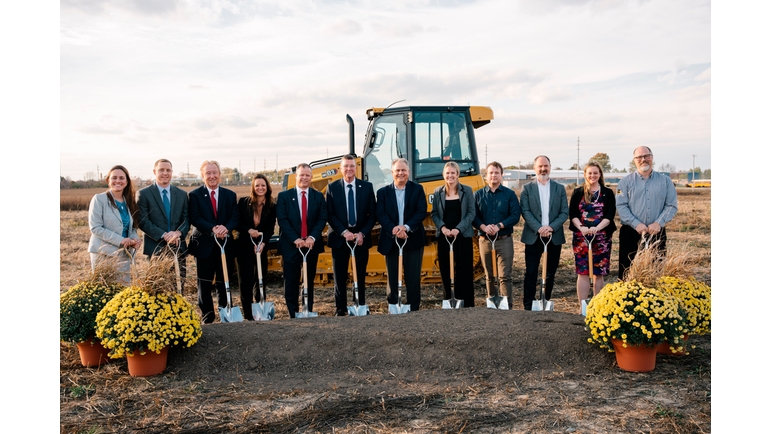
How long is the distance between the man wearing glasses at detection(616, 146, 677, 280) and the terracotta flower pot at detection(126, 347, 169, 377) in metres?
4.74

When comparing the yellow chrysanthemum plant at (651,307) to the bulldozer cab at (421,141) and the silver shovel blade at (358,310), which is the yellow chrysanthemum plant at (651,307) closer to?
the silver shovel blade at (358,310)

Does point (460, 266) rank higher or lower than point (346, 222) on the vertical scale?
lower

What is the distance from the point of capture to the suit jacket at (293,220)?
6461 mm

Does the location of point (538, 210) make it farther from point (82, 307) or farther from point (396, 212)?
point (82, 307)

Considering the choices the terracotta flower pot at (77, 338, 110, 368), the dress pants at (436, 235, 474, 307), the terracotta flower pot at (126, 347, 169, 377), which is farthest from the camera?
the dress pants at (436, 235, 474, 307)

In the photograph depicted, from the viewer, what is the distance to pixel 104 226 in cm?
579

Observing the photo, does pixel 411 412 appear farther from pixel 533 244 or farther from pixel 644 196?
pixel 644 196

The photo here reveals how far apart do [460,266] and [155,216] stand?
11.4 ft

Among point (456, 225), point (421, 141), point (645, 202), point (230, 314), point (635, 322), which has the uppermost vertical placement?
point (421, 141)

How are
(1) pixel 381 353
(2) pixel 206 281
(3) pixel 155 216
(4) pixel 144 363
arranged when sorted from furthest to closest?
(2) pixel 206 281 → (3) pixel 155 216 → (1) pixel 381 353 → (4) pixel 144 363

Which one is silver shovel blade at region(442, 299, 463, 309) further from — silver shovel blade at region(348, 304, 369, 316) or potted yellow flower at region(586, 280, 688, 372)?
potted yellow flower at region(586, 280, 688, 372)

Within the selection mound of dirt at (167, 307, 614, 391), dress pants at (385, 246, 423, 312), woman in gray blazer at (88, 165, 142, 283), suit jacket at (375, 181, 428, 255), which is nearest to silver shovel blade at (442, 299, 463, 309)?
dress pants at (385, 246, 423, 312)

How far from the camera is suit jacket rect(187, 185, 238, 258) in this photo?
248 inches

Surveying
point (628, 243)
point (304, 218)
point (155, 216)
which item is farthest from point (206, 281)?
point (628, 243)
